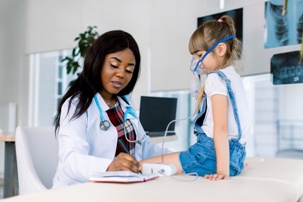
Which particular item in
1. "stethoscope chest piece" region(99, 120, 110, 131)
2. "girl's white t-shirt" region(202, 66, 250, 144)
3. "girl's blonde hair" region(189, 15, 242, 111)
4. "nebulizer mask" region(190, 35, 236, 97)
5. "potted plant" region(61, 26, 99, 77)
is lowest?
"stethoscope chest piece" region(99, 120, 110, 131)

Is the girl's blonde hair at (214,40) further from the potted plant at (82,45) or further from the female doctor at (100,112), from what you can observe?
the potted plant at (82,45)

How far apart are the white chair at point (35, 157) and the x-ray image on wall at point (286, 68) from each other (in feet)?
7.77

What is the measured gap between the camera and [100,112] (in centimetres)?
127

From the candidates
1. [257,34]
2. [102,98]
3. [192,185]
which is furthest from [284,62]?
[192,185]

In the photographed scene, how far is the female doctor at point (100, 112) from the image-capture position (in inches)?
45.3

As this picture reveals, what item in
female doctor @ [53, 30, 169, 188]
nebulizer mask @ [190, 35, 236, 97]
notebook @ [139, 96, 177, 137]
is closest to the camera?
female doctor @ [53, 30, 169, 188]

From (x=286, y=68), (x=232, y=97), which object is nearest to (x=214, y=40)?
(x=232, y=97)

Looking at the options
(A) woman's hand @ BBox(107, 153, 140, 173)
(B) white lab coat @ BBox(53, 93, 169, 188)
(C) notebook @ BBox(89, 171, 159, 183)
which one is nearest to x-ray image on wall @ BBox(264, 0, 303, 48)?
(B) white lab coat @ BBox(53, 93, 169, 188)

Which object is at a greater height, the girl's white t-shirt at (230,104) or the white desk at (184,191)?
the girl's white t-shirt at (230,104)

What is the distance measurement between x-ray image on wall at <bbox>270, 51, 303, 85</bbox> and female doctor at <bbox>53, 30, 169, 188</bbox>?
2.12m

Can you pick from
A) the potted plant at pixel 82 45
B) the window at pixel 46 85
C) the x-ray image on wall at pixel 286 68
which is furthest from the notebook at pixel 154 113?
the window at pixel 46 85

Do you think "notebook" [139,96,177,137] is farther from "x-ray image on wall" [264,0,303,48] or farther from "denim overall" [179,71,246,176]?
"denim overall" [179,71,246,176]

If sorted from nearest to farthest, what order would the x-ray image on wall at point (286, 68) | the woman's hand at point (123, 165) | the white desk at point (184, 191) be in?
the white desk at point (184, 191), the woman's hand at point (123, 165), the x-ray image on wall at point (286, 68)

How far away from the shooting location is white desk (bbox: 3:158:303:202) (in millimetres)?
689
